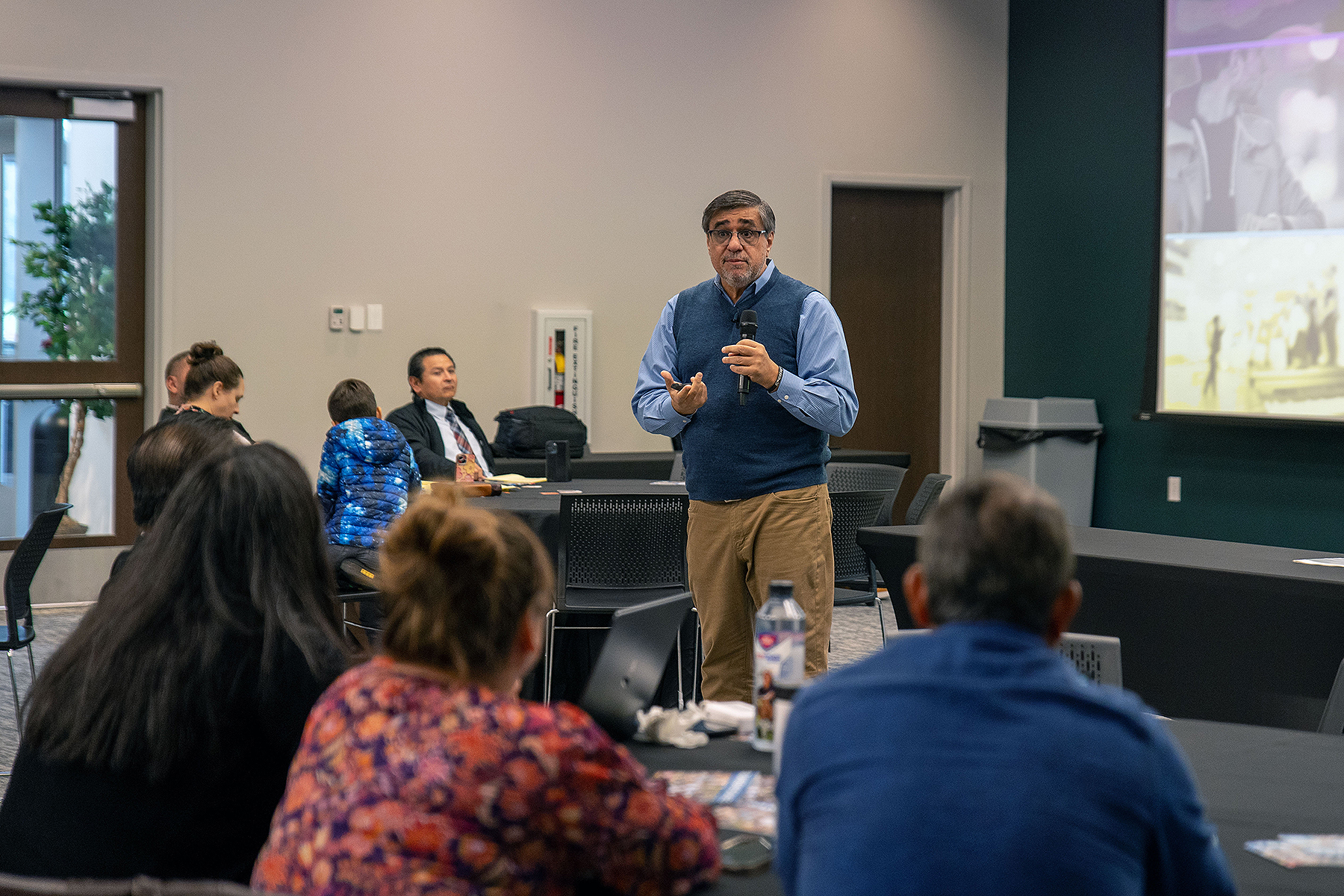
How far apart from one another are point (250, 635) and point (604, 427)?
618 cm

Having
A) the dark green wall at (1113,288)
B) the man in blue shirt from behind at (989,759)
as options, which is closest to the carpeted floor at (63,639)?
the dark green wall at (1113,288)

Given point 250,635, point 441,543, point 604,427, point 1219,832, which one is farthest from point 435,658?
point 604,427

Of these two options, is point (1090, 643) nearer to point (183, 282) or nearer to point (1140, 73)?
point (183, 282)

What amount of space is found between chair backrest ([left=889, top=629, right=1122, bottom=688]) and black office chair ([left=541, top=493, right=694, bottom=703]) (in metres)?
2.16

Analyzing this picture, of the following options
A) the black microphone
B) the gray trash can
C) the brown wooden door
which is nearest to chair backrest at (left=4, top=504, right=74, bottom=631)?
the black microphone

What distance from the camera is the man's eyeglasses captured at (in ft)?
11.0

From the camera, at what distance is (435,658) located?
4.49 feet

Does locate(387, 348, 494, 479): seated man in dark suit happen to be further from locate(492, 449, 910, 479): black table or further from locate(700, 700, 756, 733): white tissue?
locate(700, 700, 756, 733): white tissue

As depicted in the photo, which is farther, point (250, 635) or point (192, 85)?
point (192, 85)

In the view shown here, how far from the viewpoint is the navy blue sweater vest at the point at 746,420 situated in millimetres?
3332

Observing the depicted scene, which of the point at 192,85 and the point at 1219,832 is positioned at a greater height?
the point at 192,85

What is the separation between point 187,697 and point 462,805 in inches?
22.1

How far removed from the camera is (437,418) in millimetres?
6008

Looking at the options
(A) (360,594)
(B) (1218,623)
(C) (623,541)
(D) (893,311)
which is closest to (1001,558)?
(B) (1218,623)
